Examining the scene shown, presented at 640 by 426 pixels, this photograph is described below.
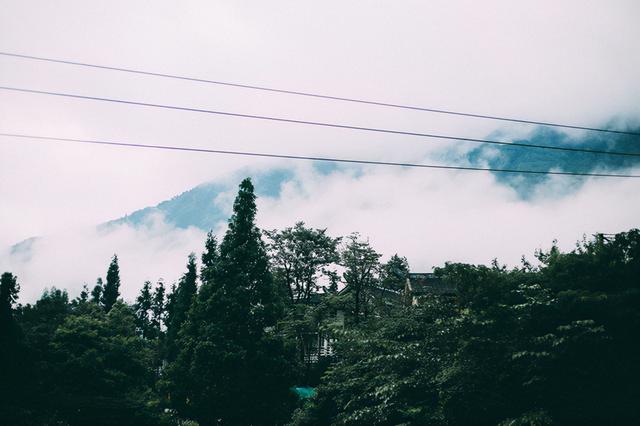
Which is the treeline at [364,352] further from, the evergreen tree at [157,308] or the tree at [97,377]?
the evergreen tree at [157,308]

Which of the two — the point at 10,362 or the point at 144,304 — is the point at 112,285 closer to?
the point at 144,304

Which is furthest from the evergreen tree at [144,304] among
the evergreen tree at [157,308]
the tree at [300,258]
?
the tree at [300,258]

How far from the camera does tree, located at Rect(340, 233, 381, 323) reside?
29328 mm

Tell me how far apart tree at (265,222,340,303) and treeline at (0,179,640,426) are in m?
9.76

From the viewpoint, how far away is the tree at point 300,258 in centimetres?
4012

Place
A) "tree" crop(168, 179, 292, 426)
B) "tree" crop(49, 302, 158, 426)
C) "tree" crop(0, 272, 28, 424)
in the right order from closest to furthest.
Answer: "tree" crop(0, 272, 28, 424), "tree" crop(49, 302, 158, 426), "tree" crop(168, 179, 292, 426)

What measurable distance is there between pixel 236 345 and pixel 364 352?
849cm

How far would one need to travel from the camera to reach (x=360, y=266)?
1158 inches

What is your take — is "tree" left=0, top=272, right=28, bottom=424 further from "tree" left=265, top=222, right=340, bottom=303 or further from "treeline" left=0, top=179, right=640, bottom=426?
"tree" left=265, top=222, right=340, bottom=303

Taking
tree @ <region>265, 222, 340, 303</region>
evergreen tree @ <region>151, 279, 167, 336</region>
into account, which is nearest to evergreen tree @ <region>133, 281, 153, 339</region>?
Answer: evergreen tree @ <region>151, 279, 167, 336</region>

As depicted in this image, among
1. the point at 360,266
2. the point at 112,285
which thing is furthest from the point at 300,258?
the point at 112,285

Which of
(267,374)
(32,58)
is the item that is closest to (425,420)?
(267,374)

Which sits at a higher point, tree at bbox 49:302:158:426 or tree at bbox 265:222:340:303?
tree at bbox 265:222:340:303

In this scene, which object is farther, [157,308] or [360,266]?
[157,308]
